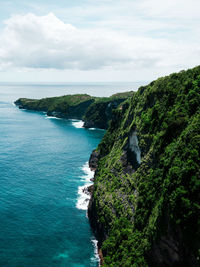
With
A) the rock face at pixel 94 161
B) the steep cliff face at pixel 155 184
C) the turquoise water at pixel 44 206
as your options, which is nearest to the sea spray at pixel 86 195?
the turquoise water at pixel 44 206

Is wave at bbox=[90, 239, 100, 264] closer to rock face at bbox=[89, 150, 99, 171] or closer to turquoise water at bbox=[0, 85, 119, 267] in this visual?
turquoise water at bbox=[0, 85, 119, 267]

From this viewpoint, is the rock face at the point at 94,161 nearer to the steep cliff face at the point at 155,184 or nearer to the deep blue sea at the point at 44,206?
the deep blue sea at the point at 44,206

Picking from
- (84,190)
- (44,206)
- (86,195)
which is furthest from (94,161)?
(44,206)

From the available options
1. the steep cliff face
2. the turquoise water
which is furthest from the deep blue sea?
the steep cliff face

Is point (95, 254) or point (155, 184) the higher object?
point (155, 184)

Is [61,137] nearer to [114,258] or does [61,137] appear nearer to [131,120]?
[131,120]

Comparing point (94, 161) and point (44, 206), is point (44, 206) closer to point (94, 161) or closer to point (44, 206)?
point (44, 206)

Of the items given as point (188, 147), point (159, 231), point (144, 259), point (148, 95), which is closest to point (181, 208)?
point (159, 231)
